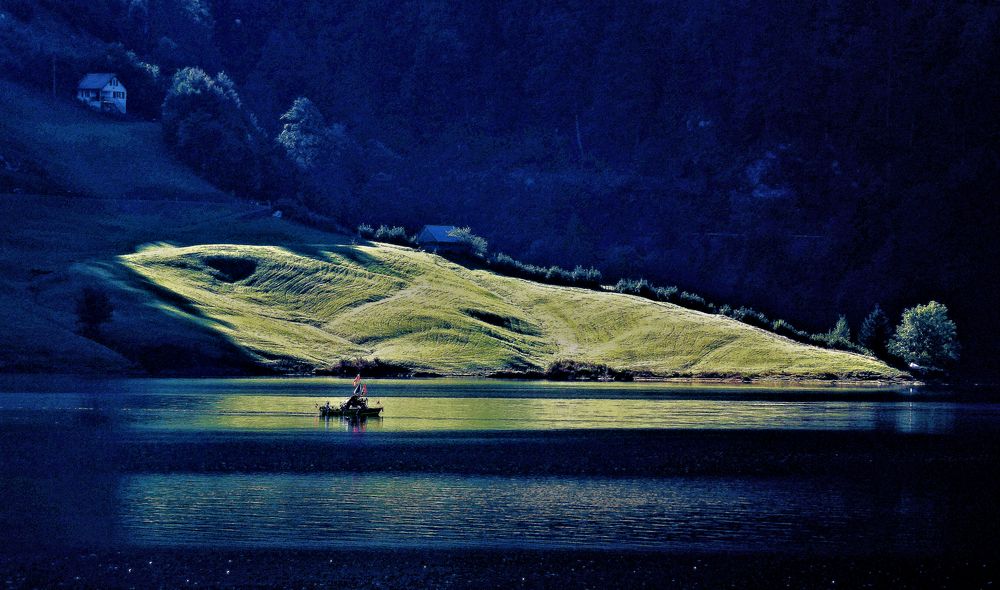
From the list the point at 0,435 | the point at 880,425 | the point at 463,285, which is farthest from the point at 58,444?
the point at 463,285

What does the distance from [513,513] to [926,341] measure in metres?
132

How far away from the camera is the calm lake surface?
2228 inches

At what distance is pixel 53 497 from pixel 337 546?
53.3 ft

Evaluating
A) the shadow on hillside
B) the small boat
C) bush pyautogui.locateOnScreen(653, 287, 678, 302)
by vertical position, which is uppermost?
bush pyautogui.locateOnScreen(653, 287, 678, 302)

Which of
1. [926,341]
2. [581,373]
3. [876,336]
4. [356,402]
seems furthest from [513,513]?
[926,341]

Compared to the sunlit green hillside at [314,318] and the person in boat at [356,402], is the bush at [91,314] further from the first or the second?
the person in boat at [356,402]

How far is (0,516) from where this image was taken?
57812mm

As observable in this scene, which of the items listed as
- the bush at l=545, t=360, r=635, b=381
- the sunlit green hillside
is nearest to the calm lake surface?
the sunlit green hillside

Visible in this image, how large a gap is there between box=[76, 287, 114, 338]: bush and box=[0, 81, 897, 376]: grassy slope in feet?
3.64

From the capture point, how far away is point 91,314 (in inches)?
5778

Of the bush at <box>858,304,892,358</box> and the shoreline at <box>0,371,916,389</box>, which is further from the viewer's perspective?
the bush at <box>858,304,892,358</box>

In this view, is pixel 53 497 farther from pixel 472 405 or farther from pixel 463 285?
pixel 463 285

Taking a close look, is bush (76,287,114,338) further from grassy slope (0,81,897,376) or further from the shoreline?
the shoreline

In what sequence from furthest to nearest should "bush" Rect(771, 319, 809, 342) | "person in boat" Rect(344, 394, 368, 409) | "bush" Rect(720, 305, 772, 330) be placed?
"bush" Rect(720, 305, 772, 330) → "bush" Rect(771, 319, 809, 342) → "person in boat" Rect(344, 394, 368, 409)
